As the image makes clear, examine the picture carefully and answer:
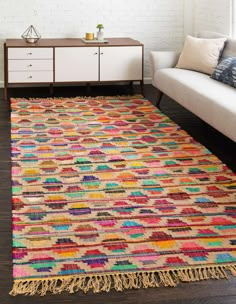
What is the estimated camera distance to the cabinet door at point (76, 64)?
6.53 m

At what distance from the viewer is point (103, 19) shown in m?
7.12

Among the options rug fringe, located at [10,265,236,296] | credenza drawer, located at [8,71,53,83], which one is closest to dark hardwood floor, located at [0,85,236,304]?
rug fringe, located at [10,265,236,296]

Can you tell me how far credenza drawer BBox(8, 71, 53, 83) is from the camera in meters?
6.49

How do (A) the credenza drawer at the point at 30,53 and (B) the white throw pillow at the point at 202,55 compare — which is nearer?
(B) the white throw pillow at the point at 202,55

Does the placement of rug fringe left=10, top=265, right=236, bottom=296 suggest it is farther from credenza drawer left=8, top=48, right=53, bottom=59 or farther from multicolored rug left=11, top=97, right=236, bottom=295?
credenza drawer left=8, top=48, right=53, bottom=59

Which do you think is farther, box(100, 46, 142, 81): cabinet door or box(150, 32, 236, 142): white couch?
box(100, 46, 142, 81): cabinet door

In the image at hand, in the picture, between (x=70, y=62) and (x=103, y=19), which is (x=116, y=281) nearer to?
(x=70, y=62)

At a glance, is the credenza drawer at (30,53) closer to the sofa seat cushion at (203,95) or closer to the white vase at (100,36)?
the white vase at (100,36)

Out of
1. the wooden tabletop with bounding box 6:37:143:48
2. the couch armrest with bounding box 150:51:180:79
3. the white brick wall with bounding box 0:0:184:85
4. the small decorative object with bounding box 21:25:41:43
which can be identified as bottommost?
the couch armrest with bounding box 150:51:180:79

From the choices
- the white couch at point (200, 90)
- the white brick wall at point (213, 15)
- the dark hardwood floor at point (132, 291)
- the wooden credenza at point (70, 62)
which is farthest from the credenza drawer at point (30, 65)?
the white brick wall at point (213, 15)

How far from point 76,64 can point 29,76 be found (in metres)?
0.49

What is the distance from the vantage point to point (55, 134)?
5.21 m

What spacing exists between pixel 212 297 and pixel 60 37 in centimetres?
483

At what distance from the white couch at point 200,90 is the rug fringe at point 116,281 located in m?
1.60
